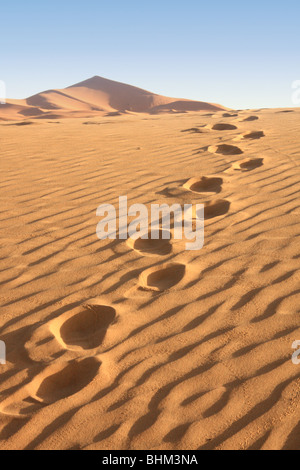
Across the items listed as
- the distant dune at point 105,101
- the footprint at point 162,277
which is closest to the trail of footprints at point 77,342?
the footprint at point 162,277

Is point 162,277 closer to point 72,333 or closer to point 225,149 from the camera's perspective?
point 72,333

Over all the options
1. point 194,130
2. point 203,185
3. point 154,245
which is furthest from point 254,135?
point 154,245

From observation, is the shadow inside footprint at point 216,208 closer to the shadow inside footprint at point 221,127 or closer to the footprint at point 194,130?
the footprint at point 194,130

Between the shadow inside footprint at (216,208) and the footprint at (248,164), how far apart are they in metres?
1.16

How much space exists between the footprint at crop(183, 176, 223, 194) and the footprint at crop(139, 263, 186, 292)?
1.59 m

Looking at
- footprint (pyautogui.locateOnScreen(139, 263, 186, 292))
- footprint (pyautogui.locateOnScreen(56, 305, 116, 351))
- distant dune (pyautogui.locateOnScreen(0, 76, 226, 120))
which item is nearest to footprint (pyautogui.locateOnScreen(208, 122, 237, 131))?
footprint (pyautogui.locateOnScreen(139, 263, 186, 292))

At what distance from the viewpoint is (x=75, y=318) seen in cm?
264

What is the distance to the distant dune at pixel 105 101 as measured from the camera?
40688 mm

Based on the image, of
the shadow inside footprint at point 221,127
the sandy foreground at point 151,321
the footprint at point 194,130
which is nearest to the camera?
the sandy foreground at point 151,321

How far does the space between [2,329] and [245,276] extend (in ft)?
4.99

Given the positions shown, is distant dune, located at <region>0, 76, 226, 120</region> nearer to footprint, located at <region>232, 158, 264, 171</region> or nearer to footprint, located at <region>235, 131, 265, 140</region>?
footprint, located at <region>235, 131, 265, 140</region>

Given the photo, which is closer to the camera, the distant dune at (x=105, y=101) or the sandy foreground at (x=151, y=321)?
the sandy foreground at (x=151, y=321)

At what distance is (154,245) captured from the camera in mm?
3455

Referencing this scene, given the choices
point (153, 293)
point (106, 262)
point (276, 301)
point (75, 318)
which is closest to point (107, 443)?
point (75, 318)
